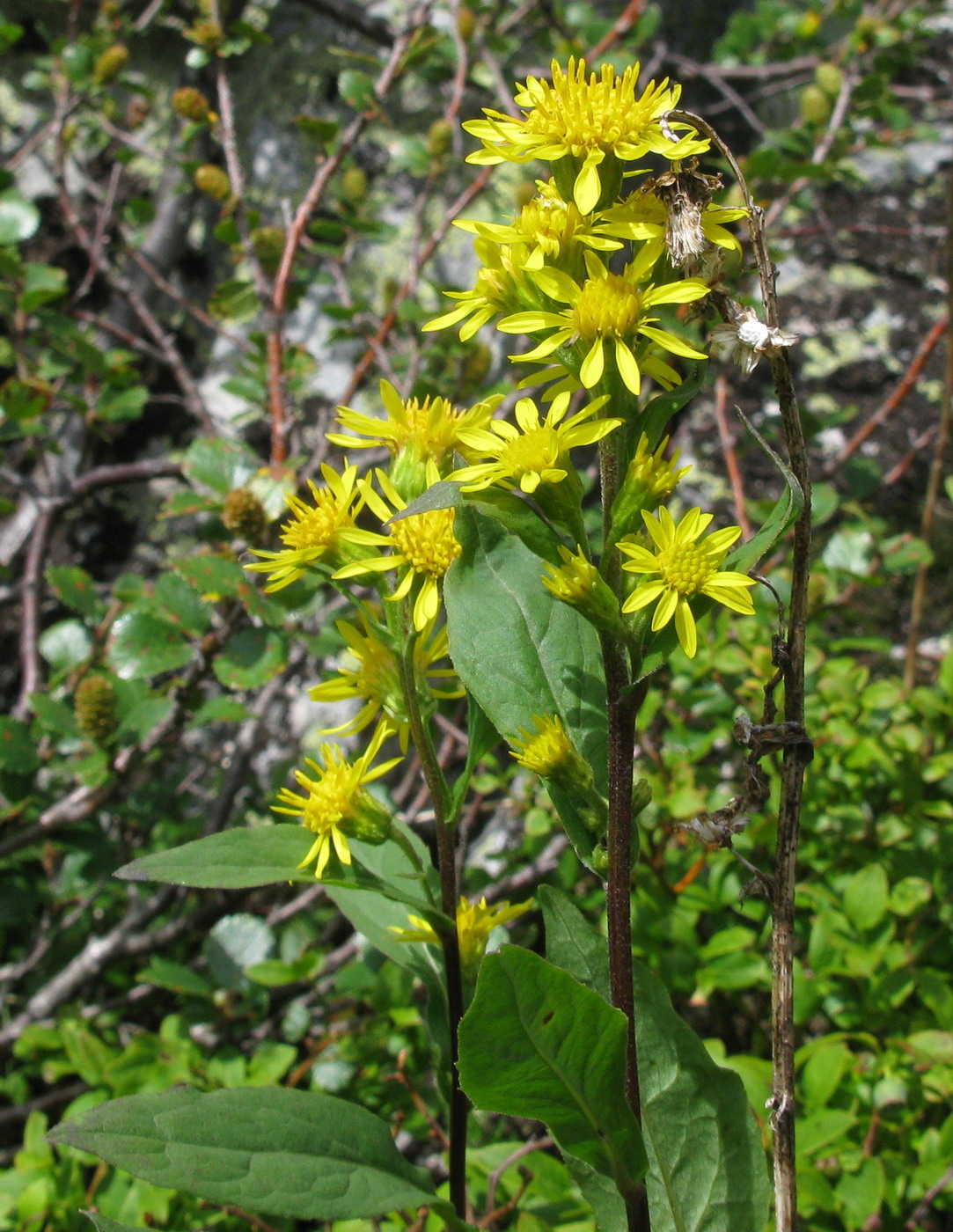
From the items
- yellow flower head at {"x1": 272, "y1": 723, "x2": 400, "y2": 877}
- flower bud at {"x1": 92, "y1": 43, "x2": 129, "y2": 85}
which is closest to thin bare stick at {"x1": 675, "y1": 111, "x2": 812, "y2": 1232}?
yellow flower head at {"x1": 272, "y1": 723, "x2": 400, "y2": 877}

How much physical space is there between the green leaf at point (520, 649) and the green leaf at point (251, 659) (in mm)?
780

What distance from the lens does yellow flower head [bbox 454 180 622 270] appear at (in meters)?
0.77

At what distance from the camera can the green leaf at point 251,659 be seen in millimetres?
1547

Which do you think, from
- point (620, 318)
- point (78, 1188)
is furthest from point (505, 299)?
point (78, 1188)

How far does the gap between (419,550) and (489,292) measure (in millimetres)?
245

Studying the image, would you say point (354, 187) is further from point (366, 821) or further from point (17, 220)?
point (366, 821)

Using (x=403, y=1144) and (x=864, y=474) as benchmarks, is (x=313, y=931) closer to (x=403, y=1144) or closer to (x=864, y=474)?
(x=403, y=1144)

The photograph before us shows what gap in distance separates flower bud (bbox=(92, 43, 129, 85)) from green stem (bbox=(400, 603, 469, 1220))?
2204mm

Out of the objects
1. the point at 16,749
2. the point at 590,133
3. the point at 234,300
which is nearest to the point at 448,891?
the point at 590,133

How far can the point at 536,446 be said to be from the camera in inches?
30.2

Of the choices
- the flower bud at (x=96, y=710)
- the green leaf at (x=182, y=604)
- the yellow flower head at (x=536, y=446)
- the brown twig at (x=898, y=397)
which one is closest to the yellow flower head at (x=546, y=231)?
the yellow flower head at (x=536, y=446)

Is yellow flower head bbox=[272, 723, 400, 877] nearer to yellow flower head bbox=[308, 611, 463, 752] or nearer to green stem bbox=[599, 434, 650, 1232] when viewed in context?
yellow flower head bbox=[308, 611, 463, 752]

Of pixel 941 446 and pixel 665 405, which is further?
pixel 941 446

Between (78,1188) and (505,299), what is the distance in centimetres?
139
